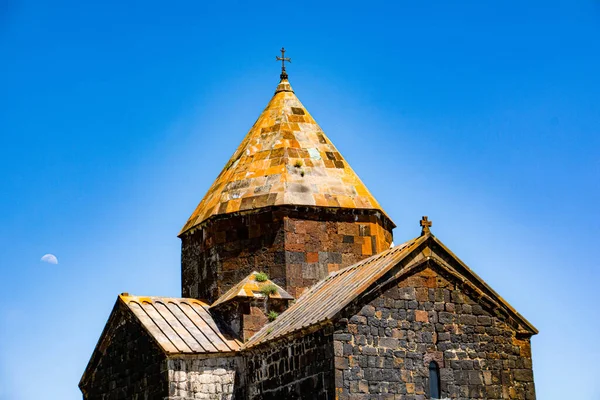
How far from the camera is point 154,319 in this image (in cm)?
2011

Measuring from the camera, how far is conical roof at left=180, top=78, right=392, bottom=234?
21.9 metres

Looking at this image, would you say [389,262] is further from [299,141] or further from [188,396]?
[299,141]

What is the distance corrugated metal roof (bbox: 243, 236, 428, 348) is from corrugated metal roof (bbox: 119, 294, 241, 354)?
0.60 meters

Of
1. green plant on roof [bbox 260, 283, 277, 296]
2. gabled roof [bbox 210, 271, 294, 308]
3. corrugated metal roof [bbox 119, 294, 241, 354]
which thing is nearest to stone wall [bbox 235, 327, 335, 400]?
corrugated metal roof [bbox 119, 294, 241, 354]

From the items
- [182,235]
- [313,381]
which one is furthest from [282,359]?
[182,235]

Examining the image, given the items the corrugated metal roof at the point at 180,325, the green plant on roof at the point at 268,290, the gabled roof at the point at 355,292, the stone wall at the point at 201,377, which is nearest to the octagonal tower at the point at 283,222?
the green plant on roof at the point at 268,290

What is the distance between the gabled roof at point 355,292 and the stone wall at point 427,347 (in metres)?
0.22

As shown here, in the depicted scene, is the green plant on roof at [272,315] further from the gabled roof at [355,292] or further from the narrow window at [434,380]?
the narrow window at [434,380]

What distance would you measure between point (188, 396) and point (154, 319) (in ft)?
5.84

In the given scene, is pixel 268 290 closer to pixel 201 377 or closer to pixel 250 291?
pixel 250 291

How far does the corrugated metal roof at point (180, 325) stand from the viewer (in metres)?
19.4

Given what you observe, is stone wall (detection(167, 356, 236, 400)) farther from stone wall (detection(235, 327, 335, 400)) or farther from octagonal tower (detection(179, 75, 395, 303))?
octagonal tower (detection(179, 75, 395, 303))

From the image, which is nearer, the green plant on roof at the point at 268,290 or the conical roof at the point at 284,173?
the green plant on roof at the point at 268,290

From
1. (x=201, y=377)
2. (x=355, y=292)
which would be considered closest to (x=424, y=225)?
(x=355, y=292)
